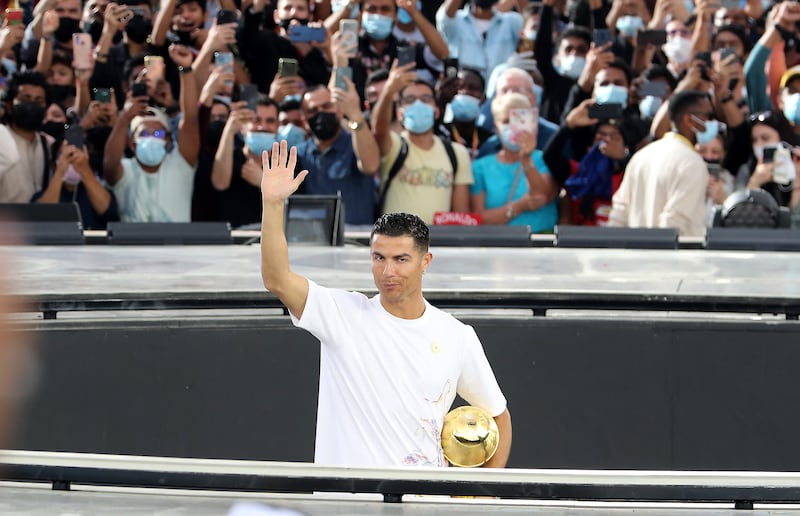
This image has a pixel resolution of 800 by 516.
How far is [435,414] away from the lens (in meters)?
4.76

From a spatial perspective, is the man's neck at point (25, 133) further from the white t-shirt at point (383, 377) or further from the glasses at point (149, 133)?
the white t-shirt at point (383, 377)

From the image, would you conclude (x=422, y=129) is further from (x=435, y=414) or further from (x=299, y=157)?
(x=435, y=414)

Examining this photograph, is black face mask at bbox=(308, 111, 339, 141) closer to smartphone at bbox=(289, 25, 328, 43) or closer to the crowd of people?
the crowd of people

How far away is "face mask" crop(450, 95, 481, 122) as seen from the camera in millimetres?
10523

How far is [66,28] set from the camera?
11.4 meters

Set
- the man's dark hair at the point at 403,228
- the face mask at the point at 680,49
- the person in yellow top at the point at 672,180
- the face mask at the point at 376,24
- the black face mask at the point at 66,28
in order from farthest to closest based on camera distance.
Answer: the black face mask at the point at 66,28
the face mask at the point at 680,49
the face mask at the point at 376,24
the person in yellow top at the point at 672,180
the man's dark hair at the point at 403,228

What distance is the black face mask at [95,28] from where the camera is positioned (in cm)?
1164

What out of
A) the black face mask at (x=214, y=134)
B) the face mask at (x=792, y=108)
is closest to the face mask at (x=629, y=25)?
the face mask at (x=792, y=108)

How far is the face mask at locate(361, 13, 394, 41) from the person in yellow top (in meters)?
2.53

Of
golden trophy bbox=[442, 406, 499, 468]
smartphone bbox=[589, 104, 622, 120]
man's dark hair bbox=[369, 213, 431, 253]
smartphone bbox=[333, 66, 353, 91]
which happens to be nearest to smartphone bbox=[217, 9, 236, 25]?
smartphone bbox=[333, 66, 353, 91]

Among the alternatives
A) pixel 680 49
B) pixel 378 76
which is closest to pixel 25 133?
pixel 378 76

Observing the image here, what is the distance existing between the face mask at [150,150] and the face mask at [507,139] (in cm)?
235

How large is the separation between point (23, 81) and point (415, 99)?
2.96 m

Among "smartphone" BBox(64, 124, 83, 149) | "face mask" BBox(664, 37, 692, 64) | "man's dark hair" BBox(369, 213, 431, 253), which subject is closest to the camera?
"man's dark hair" BBox(369, 213, 431, 253)
